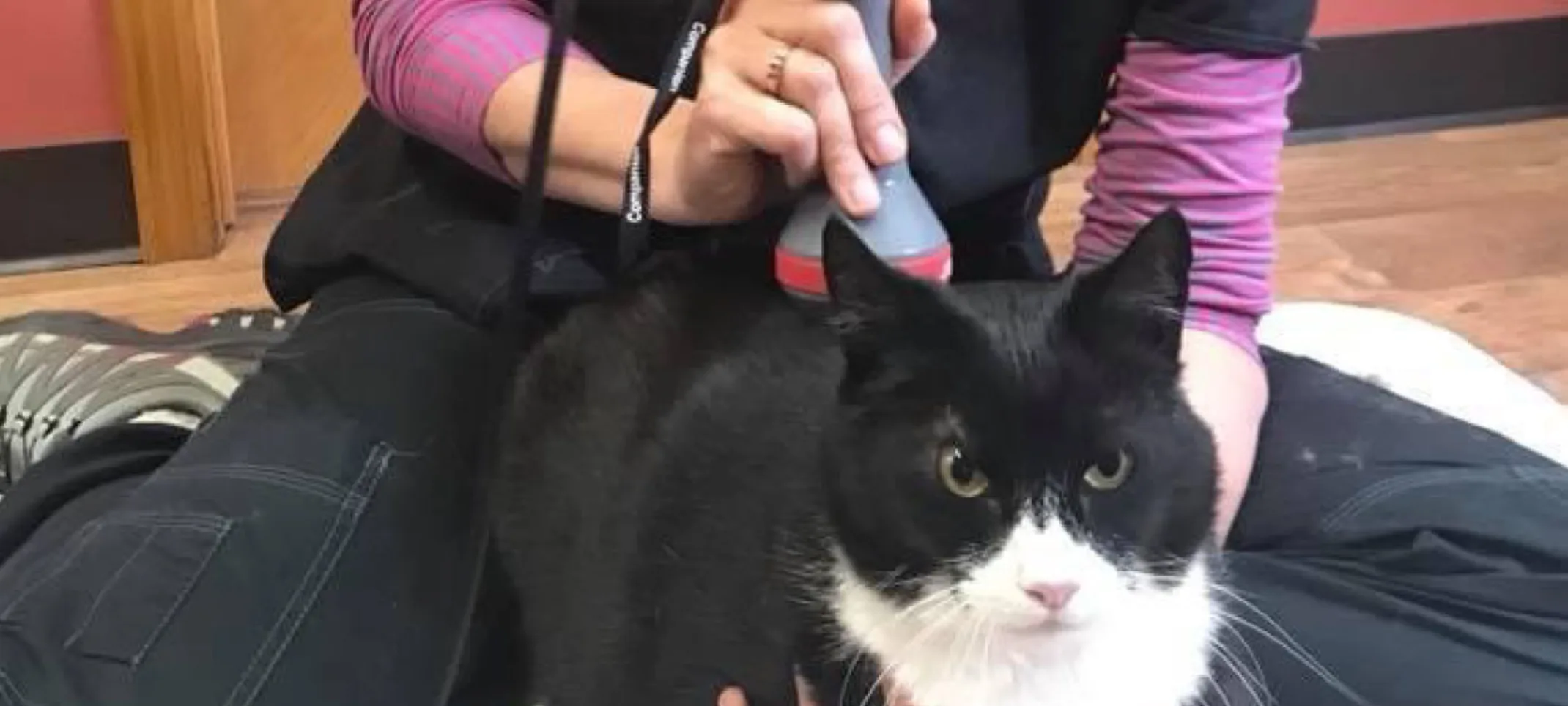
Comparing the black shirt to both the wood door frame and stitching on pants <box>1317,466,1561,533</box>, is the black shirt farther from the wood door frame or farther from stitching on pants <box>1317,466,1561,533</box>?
the wood door frame

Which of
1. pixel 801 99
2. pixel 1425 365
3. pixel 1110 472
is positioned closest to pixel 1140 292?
pixel 1110 472

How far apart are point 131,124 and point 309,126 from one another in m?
0.20

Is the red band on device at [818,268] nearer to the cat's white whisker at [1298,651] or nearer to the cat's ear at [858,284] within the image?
the cat's ear at [858,284]

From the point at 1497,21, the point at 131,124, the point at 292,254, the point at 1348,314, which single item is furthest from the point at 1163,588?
the point at 1497,21

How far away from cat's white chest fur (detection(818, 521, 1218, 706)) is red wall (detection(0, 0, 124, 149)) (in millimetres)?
1403

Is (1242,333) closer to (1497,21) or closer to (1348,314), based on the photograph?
(1348,314)

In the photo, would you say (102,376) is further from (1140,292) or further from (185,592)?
(1140,292)

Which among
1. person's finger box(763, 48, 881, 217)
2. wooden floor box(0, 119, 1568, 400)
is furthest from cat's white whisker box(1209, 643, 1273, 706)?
wooden floor box(0, 119, 1568, 400)

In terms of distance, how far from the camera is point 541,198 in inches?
40.4

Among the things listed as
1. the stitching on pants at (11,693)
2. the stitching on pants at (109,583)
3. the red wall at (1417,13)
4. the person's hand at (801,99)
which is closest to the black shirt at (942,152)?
the person's hand at (801,99)

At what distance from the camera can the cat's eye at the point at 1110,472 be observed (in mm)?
800

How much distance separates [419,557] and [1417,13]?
1.76 meters

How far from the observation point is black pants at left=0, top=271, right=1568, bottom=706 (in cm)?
98

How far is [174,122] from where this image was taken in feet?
6.75
